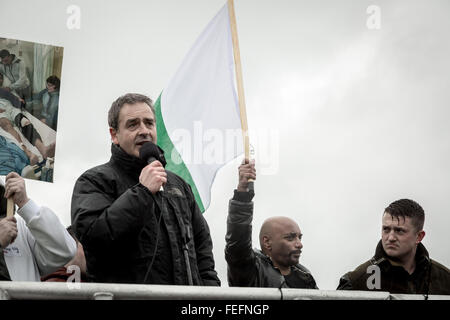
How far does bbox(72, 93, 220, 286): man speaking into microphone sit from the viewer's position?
3783mm

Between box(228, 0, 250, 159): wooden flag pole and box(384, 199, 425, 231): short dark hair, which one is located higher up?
box(228, 0, 250, 159): wooden flag pole

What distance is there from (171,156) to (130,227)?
2134 mm

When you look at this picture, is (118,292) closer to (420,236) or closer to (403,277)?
(403,277)

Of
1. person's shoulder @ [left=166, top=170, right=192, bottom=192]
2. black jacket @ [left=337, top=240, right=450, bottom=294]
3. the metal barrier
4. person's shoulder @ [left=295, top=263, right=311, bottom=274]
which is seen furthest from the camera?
person's shoulder @ [left=295, top=263, right=311, bottom=274]

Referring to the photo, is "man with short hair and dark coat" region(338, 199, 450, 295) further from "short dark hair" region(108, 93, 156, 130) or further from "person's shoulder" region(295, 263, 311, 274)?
"short dark hair" region(108, 93, 156, 130)

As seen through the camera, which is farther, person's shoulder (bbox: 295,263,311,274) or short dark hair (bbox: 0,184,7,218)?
person's shoulder (bbox: 295,263,311,274)

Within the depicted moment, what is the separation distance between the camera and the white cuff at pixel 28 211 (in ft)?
13.9

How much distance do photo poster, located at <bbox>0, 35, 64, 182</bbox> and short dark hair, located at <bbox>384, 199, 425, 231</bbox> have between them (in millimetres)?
2482

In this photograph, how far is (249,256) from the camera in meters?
5.12

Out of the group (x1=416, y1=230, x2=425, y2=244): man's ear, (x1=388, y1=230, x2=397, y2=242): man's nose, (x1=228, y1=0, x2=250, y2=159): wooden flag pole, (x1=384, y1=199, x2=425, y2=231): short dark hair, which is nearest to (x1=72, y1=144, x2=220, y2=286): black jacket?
(x1=228, y1=0, x2=250, y2=159): wooden flag pole

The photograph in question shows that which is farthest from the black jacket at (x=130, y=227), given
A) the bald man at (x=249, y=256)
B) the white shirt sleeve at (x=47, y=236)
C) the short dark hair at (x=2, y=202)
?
the bald man at (x=249, y=256)

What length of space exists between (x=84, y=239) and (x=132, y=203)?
34 cm

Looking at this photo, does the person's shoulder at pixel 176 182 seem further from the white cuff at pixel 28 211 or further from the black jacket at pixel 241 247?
the white cuff at pixel 28 211
